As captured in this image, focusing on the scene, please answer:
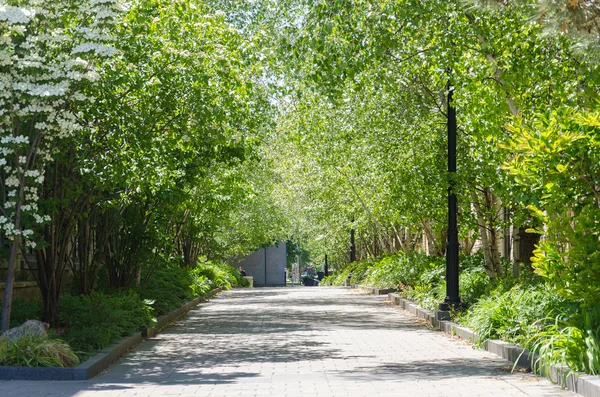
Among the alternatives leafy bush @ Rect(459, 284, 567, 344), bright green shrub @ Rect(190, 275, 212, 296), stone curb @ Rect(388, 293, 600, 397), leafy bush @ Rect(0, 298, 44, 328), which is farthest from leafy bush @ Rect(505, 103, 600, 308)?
bright green shrub @ Rect(190, 275, 212, 296)

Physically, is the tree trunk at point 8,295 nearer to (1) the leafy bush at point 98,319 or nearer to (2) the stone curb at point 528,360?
(1) the leafy bush at point 98,319

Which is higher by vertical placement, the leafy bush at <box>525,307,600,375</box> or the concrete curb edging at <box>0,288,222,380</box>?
the leafy bush at <box>525,307,600,375</box>

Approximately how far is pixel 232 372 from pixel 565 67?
7.47 meters

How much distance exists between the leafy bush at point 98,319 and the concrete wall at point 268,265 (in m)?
65.9

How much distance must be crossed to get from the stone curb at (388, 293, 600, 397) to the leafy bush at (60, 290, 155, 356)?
588cm

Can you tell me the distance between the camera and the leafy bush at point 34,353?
11938 millimetres

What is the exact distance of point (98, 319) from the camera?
15758 millimetres

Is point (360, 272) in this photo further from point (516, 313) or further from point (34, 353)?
point (34, 353)

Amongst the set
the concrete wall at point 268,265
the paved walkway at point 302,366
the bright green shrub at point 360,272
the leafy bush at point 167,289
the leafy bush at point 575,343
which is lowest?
the paved walkway at point 302,366

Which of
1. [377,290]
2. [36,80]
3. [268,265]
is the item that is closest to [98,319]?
[36,80]

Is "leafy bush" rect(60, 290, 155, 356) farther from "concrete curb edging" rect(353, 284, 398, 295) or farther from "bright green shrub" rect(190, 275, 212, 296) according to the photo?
"concrete curb edging" rect(353, 284, 398, 295)

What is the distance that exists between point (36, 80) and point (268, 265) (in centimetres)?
7312

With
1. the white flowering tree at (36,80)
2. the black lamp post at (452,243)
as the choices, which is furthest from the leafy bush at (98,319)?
the black lamp post at (452,243)

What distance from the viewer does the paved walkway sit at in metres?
10.7
